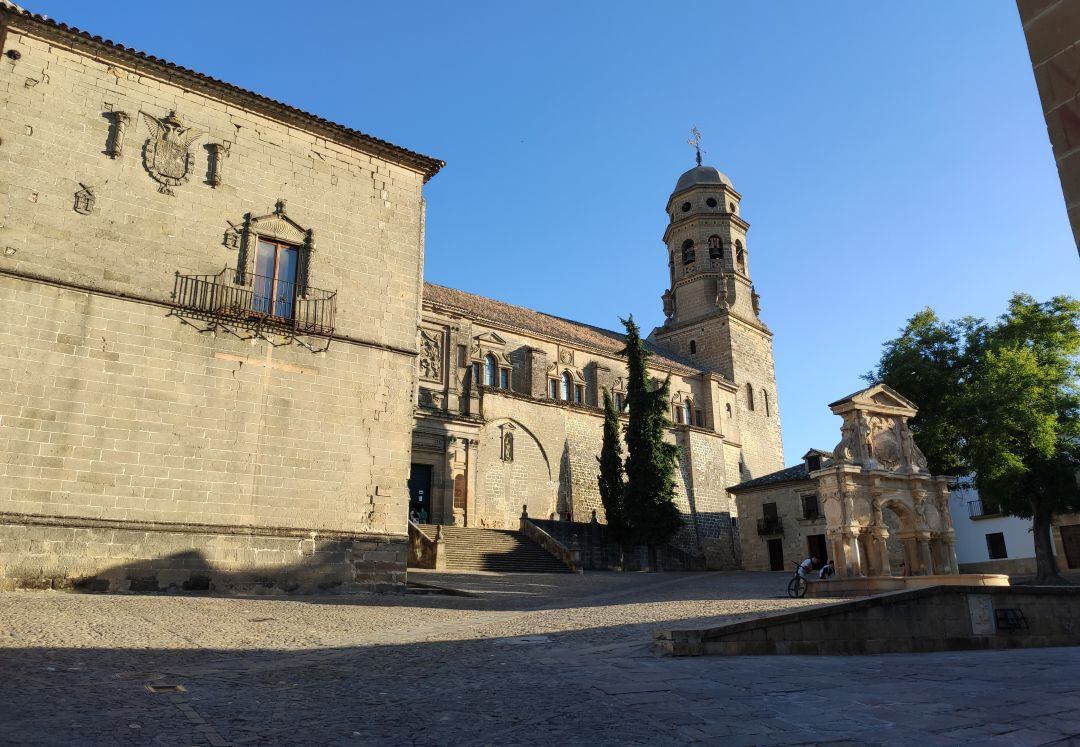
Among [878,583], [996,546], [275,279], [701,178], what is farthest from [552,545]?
[701,178]

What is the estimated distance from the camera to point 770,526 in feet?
124

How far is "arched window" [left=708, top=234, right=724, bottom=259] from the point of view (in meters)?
52.0

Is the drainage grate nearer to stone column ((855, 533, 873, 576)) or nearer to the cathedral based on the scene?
the cathedral

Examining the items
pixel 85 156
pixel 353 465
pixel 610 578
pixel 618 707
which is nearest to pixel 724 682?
pixel 618 707

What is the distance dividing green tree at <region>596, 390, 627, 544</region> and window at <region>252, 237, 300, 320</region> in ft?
66.4

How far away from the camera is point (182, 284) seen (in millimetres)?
15953

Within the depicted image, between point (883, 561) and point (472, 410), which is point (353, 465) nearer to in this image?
point (883, 561)

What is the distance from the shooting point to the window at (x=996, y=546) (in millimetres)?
34653

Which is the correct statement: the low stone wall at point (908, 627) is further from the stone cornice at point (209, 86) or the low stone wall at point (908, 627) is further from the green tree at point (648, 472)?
the green tree at point (648, 472)

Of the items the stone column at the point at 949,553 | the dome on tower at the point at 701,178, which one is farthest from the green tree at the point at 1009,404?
the dome on tower at the point at 701,178

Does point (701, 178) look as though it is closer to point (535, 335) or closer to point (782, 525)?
point (535, 335)

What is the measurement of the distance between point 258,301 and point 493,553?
13817mm

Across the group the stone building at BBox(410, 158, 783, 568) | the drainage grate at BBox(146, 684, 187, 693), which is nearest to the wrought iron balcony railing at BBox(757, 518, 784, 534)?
the stone building at BBox(410, 158, 783, 568)

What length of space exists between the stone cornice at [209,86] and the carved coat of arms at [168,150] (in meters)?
0.98
